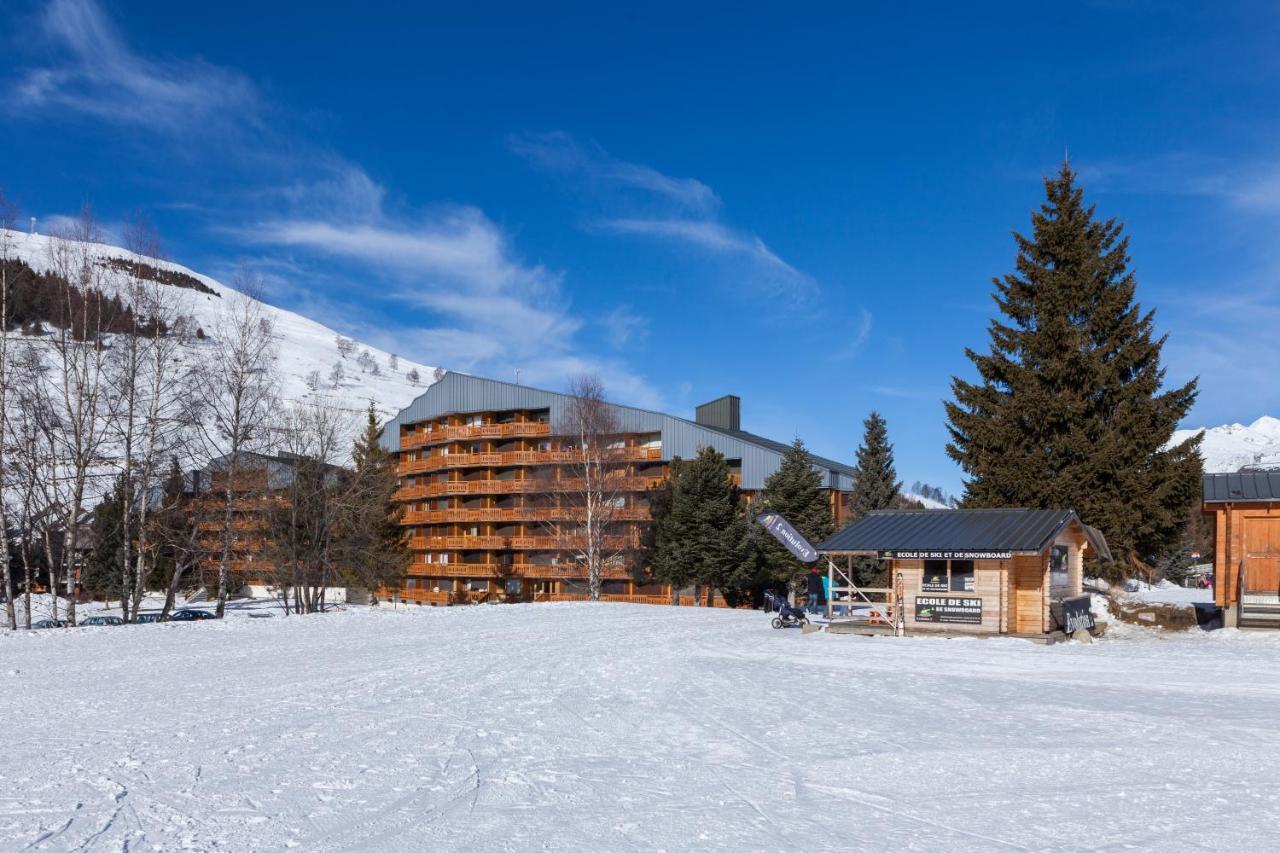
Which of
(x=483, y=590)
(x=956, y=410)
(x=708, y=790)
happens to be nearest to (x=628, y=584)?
(x=483, y=590)

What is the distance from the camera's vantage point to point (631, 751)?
10586 mm

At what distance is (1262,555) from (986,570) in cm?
781

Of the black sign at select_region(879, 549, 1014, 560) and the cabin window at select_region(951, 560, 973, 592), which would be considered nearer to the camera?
the black sign at select_region(879, 549, 1014, 560)

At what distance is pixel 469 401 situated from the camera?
67.6 metres

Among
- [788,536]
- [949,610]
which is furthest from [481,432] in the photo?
[949,610]

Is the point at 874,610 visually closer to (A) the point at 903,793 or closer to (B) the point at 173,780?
(A) the point at 903,793

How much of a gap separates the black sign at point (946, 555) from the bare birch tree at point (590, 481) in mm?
20456

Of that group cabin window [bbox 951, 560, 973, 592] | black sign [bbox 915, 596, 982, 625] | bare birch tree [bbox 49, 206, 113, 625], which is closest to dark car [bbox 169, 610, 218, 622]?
bare birch tree [bbox 49, 206, 113, 625]

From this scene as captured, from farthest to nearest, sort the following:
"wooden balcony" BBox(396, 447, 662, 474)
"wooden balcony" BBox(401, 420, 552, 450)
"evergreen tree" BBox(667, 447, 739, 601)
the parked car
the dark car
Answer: "wooden balcony" BBox(401, 420, 552, 450) → "wooden balcony" BBox(396, 447, 662, 474) → "evergreen tree" BBox(667, 447, 739, 601) → the dark car → the parked car

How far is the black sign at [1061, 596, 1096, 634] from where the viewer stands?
85.1 ft

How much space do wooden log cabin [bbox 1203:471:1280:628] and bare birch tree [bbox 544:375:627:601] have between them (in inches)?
1045

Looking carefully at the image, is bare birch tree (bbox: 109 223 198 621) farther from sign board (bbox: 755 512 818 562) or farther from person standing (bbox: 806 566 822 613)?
person standing (bbox: 806 566 822 613)

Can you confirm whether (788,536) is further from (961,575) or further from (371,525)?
(371,525)

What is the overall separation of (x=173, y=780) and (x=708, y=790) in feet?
16.3
